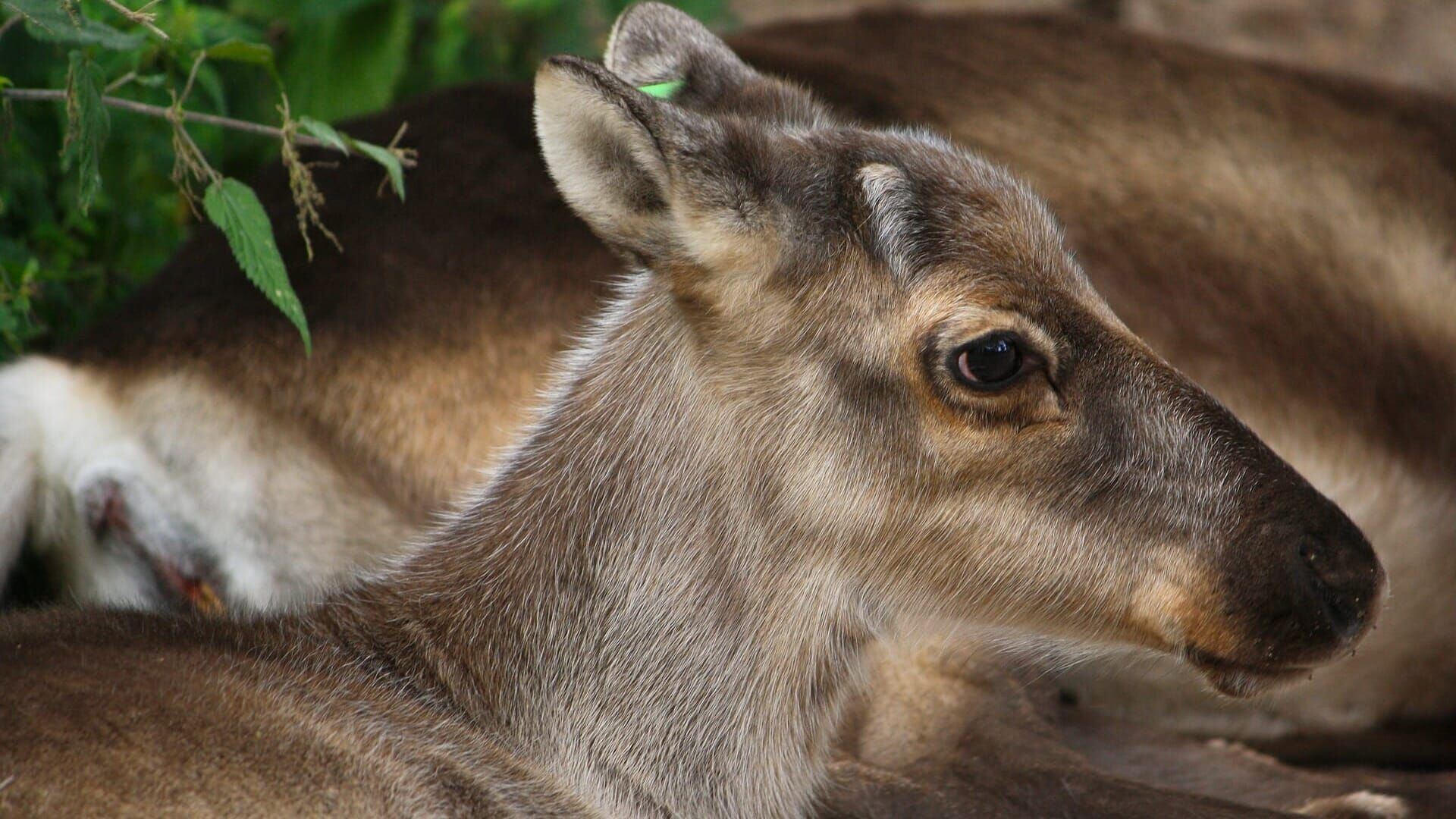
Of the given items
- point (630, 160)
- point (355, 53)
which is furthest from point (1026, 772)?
point (355, 53)

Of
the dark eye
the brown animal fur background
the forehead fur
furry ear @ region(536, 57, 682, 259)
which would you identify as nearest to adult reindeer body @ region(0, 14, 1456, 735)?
the dark eye

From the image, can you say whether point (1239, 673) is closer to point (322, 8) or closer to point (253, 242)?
point (253, 242)

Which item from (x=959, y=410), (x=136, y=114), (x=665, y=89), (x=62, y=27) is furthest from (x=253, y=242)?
(x=959, y=410)

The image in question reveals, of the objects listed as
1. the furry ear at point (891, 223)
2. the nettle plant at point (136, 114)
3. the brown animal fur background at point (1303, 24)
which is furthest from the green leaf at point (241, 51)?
the brown animal fur background at point (1303, 24)

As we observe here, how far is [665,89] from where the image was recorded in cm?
370

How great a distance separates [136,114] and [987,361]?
2826 millimetres

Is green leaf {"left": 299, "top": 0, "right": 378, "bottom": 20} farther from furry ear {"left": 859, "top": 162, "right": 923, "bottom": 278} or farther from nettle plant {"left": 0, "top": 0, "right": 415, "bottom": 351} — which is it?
furry ear {"left": 859, "top": 162, "right": 923, "bottom": 278}

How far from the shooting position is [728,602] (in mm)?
3428

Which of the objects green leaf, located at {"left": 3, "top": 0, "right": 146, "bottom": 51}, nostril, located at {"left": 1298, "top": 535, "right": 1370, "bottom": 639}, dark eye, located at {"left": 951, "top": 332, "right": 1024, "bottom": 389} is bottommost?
nostril, located at {"left": 1298, "top": 535, "right": 1370, "bottom": 639}

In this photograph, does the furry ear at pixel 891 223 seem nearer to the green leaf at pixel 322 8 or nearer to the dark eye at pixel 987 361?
the dark eye at pixel 987 361

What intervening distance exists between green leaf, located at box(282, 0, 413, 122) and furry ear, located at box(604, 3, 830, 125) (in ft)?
7.32

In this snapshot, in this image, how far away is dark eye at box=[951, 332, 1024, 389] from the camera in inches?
124

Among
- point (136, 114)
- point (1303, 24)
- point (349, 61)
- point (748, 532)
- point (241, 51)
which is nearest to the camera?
point (748, 532)

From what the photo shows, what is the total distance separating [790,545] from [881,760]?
1090mm
